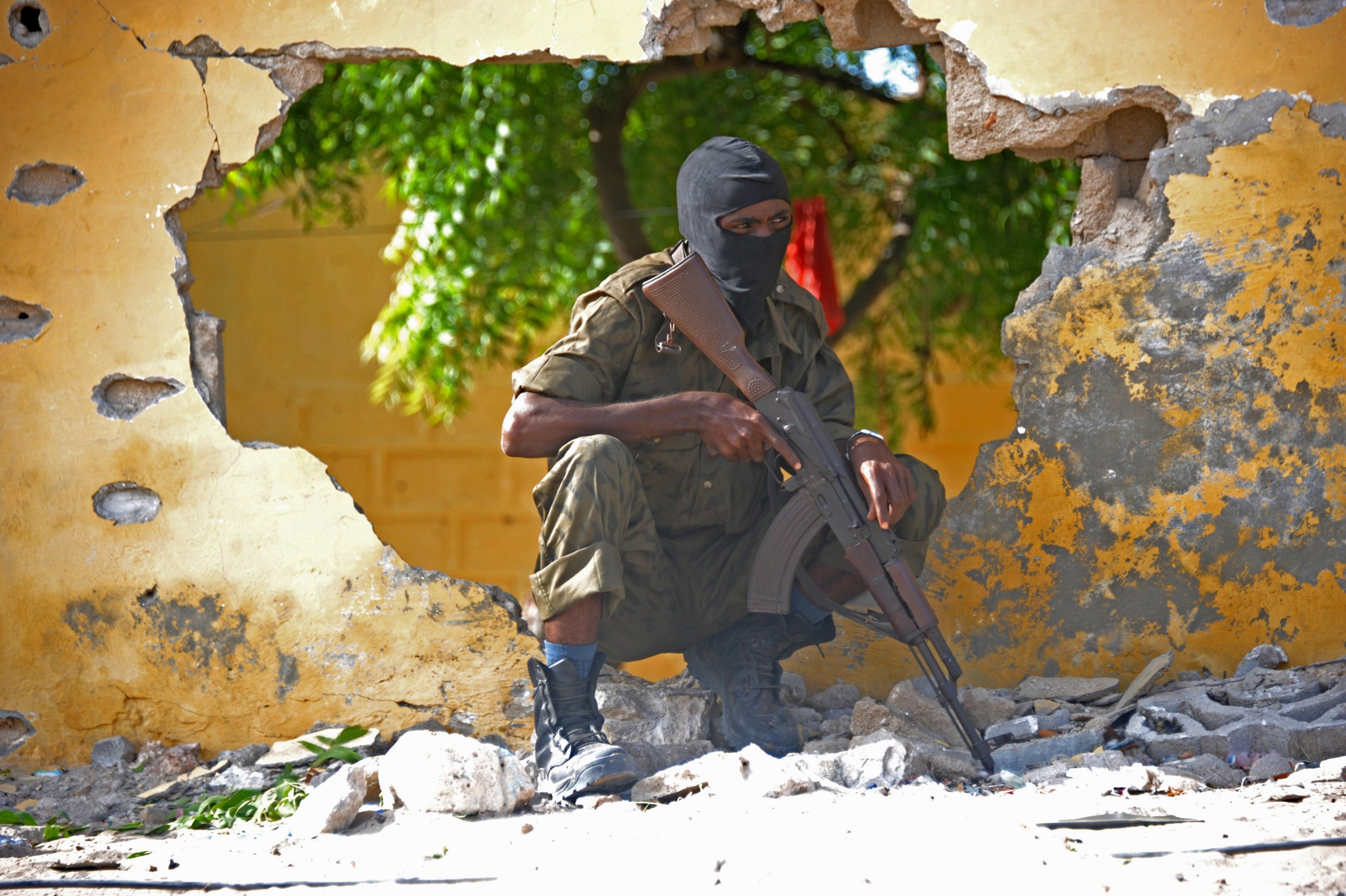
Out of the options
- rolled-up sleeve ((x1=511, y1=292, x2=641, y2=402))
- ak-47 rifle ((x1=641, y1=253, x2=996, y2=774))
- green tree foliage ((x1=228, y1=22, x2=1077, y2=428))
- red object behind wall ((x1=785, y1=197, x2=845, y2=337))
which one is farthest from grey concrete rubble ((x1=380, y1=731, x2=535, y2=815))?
red object behind wall ((x1=785, y1=197, x2=845, y2=337))

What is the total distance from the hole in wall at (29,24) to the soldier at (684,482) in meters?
1.69

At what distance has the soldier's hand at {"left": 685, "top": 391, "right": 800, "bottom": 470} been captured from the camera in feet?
8.70

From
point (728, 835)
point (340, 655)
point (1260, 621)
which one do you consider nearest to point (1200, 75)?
point (1260, 621)

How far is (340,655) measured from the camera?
3170 mm

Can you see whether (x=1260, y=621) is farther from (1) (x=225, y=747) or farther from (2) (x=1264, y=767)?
(1) (x=225, y=747)

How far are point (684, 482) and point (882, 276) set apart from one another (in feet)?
10.9

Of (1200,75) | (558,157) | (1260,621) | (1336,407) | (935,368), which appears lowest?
(1260,621)

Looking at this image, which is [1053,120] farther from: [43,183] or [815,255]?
[43,183]

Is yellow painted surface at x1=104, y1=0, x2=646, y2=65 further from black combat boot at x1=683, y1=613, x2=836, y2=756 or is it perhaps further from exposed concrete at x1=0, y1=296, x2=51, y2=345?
black combat boot at x1=683, y1=613, x2=836, y2=756

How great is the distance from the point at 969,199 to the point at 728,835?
396 cm

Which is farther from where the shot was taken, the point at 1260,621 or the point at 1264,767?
the point at 1260,621

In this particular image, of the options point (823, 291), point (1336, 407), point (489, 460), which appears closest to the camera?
point (1336, 407)

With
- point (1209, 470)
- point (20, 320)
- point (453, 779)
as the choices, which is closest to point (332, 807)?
point (453, 779)

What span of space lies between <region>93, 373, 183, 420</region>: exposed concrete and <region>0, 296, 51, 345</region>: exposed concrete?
226mm
